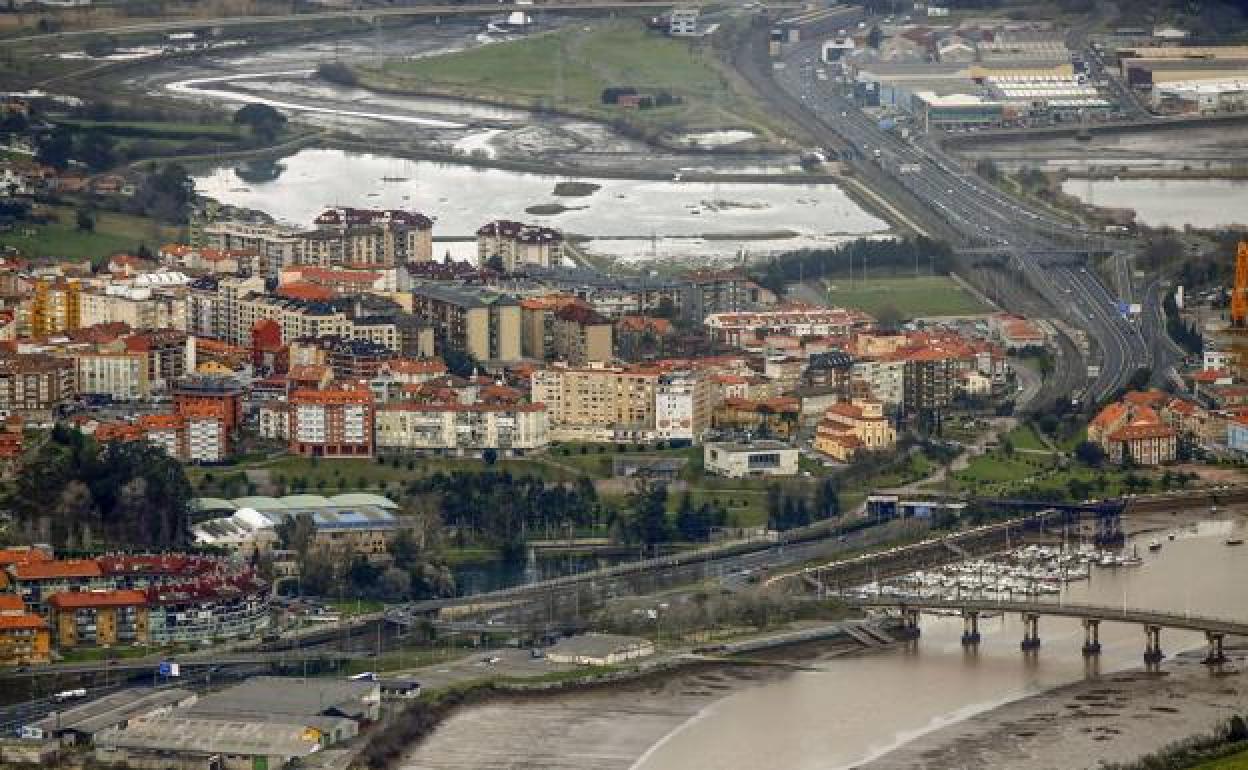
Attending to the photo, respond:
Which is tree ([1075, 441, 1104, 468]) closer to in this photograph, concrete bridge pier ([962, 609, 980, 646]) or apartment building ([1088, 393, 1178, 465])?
apartment building ([1088, 393, 1178, 465])

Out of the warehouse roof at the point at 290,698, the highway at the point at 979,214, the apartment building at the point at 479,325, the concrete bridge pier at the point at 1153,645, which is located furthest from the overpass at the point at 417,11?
the warehouse roof at the point at 290,698

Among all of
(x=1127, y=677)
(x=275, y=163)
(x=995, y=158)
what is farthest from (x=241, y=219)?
(x=1127, y=677)

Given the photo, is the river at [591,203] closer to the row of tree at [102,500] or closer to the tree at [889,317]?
the tree at [889,317]

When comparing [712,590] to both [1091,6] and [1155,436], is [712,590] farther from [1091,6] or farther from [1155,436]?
[1091,6]

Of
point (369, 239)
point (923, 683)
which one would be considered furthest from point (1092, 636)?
point (369, 239)

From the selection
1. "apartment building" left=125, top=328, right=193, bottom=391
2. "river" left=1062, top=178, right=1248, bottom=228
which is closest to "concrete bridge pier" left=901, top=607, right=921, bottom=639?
"apartment building" left=125, top=328, right=193, bottom=391

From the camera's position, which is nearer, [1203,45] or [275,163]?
[275,163]

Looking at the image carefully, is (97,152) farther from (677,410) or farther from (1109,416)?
(1109,416)
